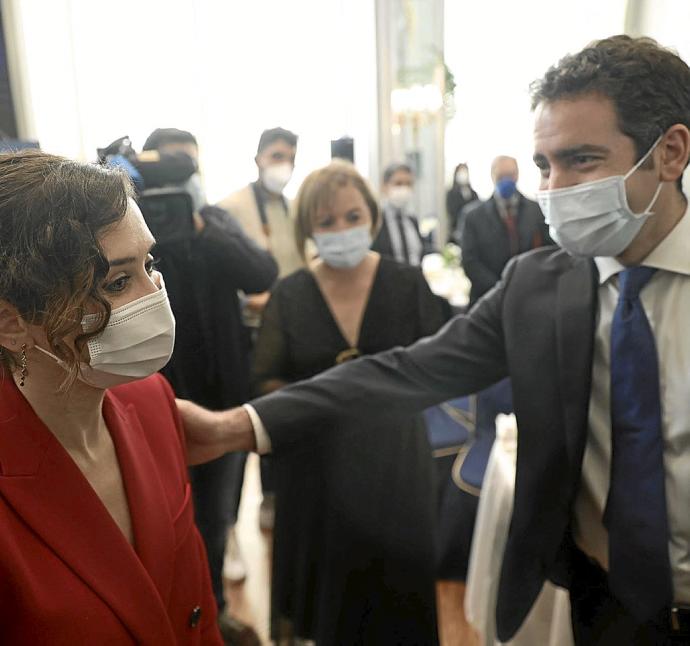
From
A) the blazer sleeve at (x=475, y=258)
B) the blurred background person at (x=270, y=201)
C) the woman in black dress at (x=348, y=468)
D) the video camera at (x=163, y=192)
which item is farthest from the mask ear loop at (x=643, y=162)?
the blazer sleeve at (x=475, y=258)

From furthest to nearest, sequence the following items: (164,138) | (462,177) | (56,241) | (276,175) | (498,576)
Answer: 1. (462,177)
2. (276,175)
3. (164,138)
4. (498,576)
5. (56,241)

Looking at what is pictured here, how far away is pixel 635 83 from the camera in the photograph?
112cm

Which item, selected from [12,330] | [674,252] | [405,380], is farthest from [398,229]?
[12,330]

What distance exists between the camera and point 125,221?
0.84 m

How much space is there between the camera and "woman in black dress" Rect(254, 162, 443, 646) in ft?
5.61

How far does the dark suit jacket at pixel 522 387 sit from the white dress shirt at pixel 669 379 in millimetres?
45

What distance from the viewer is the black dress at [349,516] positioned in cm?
171

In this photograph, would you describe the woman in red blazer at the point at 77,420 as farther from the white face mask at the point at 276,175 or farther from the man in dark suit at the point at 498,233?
the man in dark suit at the point at 498,233

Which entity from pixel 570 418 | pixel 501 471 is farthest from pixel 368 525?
pixel 570 418

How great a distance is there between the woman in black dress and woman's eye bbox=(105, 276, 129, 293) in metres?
0.75

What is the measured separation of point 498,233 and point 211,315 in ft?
8.17

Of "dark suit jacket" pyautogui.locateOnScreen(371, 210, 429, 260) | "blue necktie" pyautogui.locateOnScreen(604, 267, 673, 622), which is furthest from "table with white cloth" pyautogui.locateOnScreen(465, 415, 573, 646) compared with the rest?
"dark suit jacket" pyautogui.locateOnScreen(371, 210, 429, 260)


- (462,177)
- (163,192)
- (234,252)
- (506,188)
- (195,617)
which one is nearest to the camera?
(195,617)

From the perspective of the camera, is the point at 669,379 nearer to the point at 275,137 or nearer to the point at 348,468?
the point at 348,468
